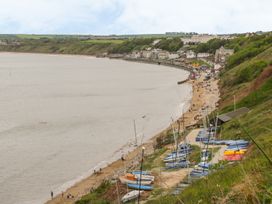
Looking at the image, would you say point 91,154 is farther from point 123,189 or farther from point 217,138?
point 123,189

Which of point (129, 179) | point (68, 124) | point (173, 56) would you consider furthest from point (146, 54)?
point (129, 179)

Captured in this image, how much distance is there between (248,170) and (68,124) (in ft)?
153

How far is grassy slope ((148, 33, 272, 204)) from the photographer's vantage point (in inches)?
234

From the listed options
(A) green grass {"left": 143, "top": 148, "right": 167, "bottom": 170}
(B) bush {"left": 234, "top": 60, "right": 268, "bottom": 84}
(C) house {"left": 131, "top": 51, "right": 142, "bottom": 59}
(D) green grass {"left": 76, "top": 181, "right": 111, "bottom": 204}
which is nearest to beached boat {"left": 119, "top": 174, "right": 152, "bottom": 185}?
(D) green grass {"left": 76, "top": 181, "right": 111, "bottom": 204}

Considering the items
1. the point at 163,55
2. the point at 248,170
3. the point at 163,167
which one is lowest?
the point at 163,55

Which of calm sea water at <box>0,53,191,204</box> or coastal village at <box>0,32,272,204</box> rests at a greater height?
coastal village at <box>0,32,272,204</box>

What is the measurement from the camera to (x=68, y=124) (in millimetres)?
53281

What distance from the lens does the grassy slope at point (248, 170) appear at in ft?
19.5

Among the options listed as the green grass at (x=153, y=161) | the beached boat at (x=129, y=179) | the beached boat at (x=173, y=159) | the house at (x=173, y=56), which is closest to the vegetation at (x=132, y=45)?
the house at (x=173, y=56)

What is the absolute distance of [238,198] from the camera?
20.1ft

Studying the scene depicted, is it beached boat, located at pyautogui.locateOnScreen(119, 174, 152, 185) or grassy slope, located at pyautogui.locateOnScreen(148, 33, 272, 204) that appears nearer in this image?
grassy slope, located at pyautogui.locateOnScreen(148, 33, 272, 204)

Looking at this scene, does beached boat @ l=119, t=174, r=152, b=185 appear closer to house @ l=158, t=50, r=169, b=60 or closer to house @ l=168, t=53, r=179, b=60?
house @ l=168, t=53, r=179, b=60

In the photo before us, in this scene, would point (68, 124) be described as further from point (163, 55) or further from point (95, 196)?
point (163, 55)

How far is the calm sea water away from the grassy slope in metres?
11.2
